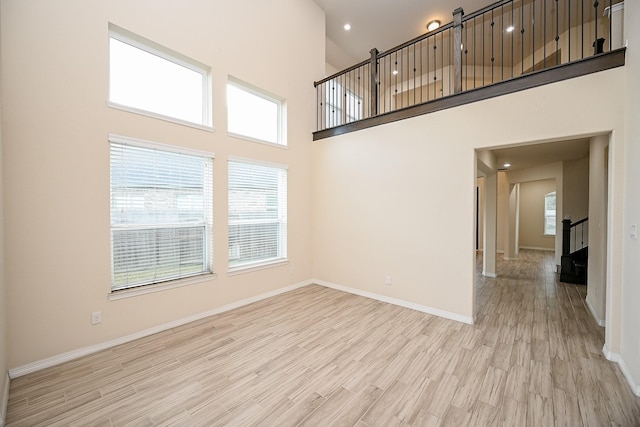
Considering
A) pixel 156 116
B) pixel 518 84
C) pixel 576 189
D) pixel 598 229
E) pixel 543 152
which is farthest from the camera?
pixel 576 189

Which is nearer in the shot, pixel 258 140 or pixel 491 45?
pixel 258 140

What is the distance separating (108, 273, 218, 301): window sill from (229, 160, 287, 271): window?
1.34 feet

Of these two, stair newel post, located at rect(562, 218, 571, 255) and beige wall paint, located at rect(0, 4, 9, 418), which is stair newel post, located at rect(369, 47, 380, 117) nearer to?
beige wall paint, located at rect(0, 4, 9, 418)

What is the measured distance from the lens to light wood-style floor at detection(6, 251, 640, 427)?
1.75 metres

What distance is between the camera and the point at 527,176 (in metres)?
7.18

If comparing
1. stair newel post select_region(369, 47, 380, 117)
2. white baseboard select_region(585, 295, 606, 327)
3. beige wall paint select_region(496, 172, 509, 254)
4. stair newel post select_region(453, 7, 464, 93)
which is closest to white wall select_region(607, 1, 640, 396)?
white baseboard select_region(585, 295, 606, 327)

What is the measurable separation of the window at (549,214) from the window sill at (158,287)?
35.0 ft

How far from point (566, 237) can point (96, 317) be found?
298 inches

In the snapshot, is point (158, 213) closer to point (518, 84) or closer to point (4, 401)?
point (4, 401)

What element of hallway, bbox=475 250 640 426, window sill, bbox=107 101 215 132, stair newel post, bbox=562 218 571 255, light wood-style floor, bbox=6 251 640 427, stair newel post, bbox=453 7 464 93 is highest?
stair newel post, bbox=453 7 464 93

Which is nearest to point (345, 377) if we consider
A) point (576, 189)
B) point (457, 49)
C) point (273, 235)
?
point (273, 235)

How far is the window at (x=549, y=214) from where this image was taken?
8.84 meters

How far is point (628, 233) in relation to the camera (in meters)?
2.15

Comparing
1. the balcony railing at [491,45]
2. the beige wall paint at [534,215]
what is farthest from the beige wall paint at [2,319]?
the beige wall paint at [534,215]
